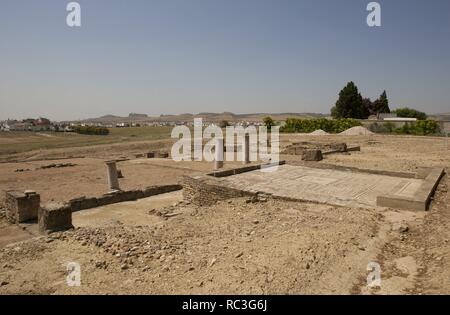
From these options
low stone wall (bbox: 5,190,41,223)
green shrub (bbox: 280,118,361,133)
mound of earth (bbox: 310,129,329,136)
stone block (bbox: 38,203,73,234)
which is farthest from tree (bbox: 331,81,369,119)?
stone block (bbox: 38,203,73,234)

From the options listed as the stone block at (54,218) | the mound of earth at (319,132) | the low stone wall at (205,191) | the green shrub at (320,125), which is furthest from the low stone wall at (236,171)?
the green shrub at (320,125)

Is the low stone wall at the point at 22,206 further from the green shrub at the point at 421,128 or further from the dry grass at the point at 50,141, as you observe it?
the green shrub at the point at 421,128

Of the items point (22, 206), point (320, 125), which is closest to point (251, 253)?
point (22, 206)

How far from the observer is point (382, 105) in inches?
2463

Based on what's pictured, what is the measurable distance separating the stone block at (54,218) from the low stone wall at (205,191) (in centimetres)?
374

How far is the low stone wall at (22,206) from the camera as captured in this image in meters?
9.66

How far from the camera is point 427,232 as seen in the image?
6.19 meters

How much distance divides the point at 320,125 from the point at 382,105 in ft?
87.1

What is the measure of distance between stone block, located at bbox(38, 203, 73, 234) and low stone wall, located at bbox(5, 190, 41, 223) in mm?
2370

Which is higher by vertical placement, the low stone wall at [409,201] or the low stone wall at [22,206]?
the low stone wall at [409,201]

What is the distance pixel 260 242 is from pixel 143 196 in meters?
7.61
